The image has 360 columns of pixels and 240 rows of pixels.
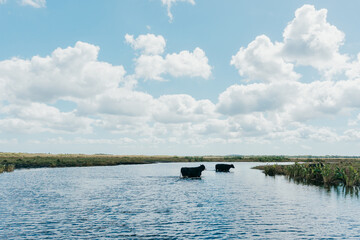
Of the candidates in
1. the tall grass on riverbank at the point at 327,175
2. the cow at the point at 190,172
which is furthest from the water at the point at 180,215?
the cow at the point at 190,172

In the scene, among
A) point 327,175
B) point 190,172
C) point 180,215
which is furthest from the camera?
point 190,172

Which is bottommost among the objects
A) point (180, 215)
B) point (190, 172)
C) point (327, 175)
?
point (180, 215)

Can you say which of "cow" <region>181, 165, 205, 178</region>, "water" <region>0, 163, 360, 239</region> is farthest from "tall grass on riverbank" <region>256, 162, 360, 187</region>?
"cow" <region>181, 165, 205, 178</region>

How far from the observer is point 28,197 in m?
26.9

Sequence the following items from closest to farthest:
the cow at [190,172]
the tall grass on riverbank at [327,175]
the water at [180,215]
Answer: the water at [180,215] → the tall grass on riverbank at [327,175] → the cow at [190,172]

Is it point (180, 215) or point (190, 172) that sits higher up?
point (190, 172)

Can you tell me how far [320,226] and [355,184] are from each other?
20.4m

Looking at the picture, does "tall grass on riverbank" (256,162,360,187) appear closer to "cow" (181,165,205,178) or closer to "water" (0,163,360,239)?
"water" (0,163,360,239)

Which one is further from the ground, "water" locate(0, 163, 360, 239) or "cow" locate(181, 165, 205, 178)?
"cow" locate(181, 165, 205, 178)

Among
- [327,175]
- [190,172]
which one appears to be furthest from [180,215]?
[190,172]

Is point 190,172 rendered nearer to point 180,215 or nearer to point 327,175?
point 327,175

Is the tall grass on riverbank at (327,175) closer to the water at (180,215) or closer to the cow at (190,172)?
the water at (180,215)

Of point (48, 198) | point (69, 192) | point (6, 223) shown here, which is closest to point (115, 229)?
point (6, 223)

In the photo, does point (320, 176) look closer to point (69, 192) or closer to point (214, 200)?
point (214, 200)
